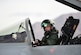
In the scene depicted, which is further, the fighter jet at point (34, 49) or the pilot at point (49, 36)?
the pilot at point (49, 36)

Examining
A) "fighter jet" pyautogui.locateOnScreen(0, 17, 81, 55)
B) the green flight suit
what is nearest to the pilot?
the green flight suit

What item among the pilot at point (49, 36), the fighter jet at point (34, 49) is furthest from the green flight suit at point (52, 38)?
the fighter jet at point (34, 49)

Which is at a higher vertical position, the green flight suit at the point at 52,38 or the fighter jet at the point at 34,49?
the green flight suit at the point at 52,38

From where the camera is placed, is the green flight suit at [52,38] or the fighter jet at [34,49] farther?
the green flight suit at [52,38]

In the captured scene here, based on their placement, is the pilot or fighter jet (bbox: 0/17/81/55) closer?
fighter jet (bbox: 0/17/81/55)

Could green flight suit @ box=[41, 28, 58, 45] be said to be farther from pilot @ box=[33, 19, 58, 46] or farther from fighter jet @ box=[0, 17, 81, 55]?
fighter jet @ box=[0, 17, 81, 55]

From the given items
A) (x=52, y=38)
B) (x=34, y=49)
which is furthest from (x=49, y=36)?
(x=34, y=49)

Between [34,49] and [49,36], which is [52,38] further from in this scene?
[34,49]

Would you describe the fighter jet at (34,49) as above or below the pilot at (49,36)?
below

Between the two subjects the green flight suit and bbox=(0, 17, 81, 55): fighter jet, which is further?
the green flight suit

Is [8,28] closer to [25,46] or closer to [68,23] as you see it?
→ [25,46]

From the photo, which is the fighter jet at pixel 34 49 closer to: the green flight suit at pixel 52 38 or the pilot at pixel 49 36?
the pilot at pixel 49 36

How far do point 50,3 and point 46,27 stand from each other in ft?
7.76

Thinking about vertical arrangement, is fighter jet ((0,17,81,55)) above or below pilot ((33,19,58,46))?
below
